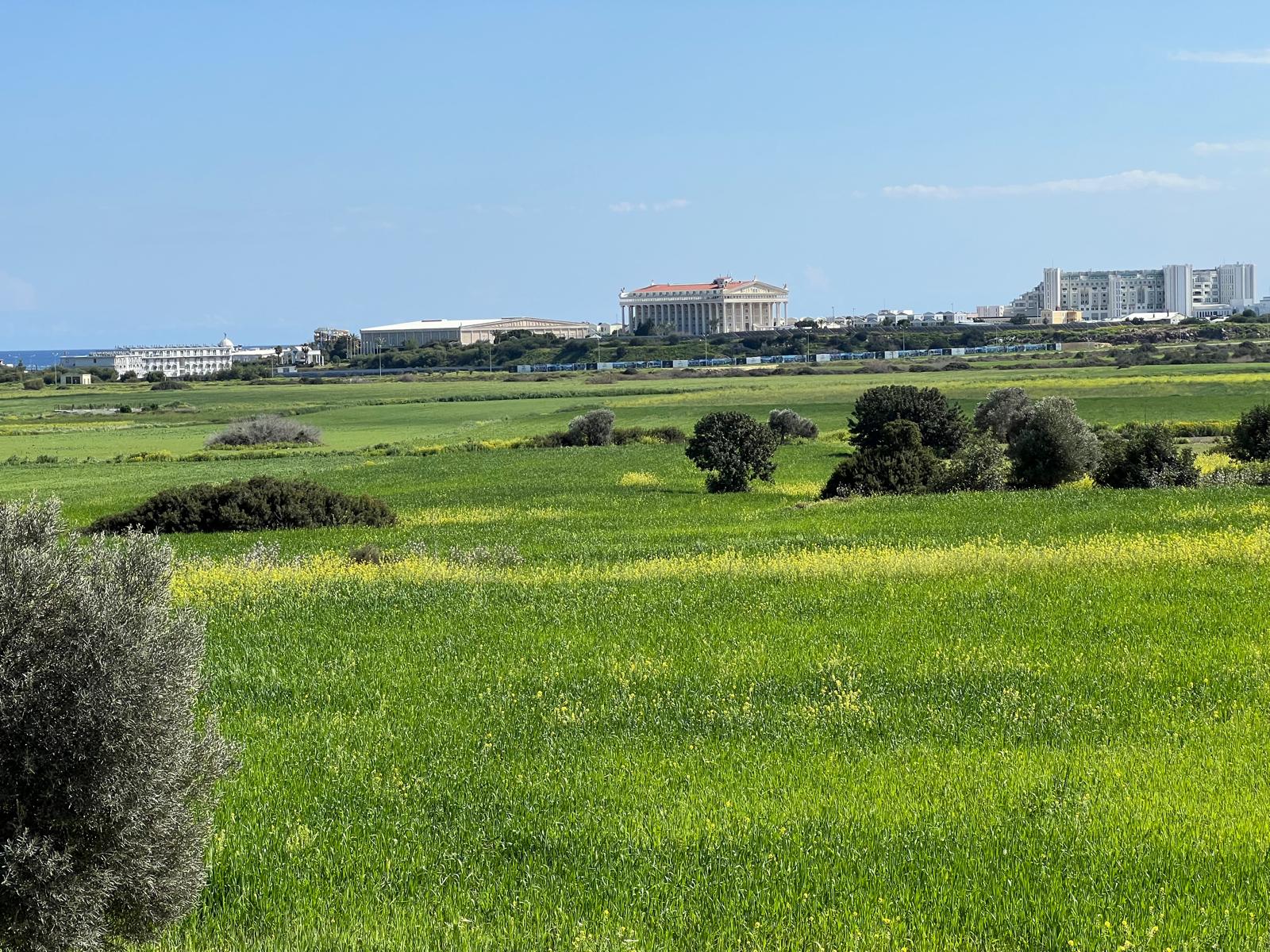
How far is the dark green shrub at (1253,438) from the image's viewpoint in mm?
42156

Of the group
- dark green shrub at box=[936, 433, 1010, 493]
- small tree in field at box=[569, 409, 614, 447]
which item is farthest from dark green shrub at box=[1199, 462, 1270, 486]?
small tree in field at box=[569, 409, 614, 447]

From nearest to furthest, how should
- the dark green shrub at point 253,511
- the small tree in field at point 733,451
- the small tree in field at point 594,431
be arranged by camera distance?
the dark green shrub at point 253,511 < the small tree in field at point 733,451 < the small tree in field at point 594,431

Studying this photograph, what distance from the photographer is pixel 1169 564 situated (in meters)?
21.4

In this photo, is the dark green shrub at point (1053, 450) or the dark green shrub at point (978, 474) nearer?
the dark green shrub at point (1053, 450)

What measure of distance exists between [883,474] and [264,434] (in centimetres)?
4780

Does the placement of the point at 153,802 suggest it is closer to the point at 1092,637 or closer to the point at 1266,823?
the point at 1266,823

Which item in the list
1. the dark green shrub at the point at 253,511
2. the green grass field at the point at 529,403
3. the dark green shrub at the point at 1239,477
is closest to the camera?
the dark green shrub at the point at 253,511

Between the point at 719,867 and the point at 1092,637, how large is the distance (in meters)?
8.13

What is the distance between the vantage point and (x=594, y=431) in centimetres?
7119

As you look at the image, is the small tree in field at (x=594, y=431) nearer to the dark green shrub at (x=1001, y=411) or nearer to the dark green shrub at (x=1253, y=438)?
the dark green shrub at (x=1001, y=411)

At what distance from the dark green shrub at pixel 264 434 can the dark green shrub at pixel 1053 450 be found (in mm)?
47791

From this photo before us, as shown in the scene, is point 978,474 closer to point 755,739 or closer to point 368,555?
point 368,555

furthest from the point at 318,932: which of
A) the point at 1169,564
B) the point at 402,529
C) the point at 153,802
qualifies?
the point at 402,529

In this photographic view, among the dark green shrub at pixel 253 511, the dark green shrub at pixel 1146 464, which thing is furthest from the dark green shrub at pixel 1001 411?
the dark green shrub at pixel 253 511
